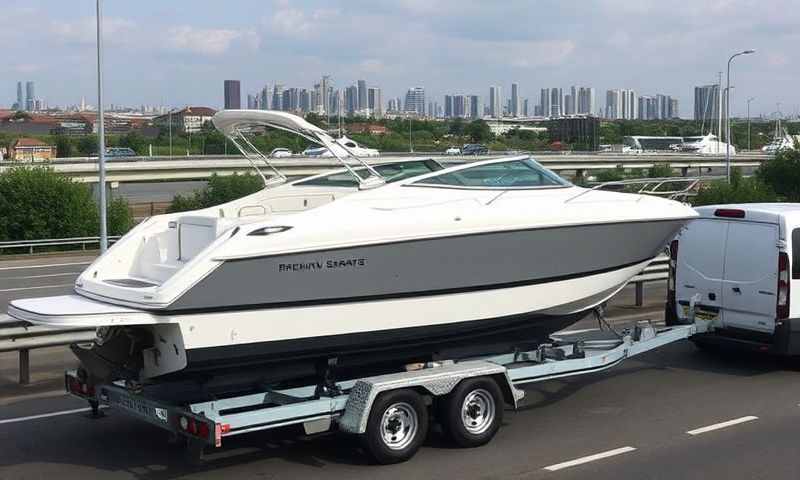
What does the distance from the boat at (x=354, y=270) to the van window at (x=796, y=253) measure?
1.47m

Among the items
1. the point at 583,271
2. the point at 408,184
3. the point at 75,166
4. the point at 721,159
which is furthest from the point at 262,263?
the point at 721,159

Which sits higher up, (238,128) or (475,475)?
(238,128)

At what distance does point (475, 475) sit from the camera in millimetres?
7363

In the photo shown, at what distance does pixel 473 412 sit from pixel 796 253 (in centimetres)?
438

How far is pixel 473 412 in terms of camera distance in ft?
26.6

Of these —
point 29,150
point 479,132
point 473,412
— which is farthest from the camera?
point 479,132

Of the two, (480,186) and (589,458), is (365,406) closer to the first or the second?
(589,458)

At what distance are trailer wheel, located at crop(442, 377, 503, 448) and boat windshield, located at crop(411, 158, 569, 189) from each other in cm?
184

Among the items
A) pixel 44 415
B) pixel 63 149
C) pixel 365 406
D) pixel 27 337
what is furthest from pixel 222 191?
pixel 63 149

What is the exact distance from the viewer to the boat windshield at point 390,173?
8859mm

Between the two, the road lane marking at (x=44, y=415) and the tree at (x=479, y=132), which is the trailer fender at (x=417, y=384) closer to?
the road lane marking at (x=44, y=415)

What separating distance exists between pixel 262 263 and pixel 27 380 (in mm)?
4855

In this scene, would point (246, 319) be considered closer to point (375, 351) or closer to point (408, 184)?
point (375, 351)

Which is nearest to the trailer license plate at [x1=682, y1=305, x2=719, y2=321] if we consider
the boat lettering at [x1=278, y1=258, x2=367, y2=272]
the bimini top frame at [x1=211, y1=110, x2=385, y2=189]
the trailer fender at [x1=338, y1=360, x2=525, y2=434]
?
the trailer fender at [x1=338, y1=360, x2=525, y2=434]
